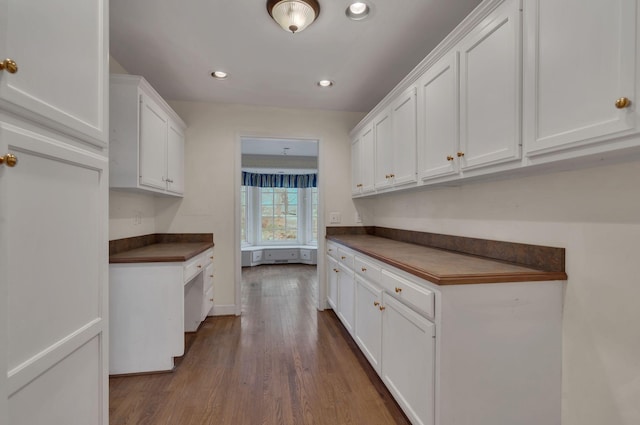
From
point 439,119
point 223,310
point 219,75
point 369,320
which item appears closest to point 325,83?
point 219,75

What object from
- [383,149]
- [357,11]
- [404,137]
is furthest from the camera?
[383,149]

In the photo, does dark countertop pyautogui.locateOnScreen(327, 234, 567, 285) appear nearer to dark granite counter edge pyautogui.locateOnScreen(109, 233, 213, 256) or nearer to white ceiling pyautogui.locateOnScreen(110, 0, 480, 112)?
white ceiling pyautogui.locateOnScreen(110, 0, 480, 112)

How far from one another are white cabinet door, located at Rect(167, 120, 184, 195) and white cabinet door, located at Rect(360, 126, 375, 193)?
1939 mm

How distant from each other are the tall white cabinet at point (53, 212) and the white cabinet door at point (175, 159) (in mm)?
1725

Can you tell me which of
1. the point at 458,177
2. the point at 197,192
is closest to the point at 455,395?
the point at 458,177

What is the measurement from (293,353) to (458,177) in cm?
190

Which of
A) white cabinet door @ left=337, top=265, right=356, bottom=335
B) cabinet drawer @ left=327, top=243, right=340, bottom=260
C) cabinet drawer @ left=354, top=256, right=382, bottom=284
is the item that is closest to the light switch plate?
cabinet drawer @ left=327, top=243, right=340, bottom=260

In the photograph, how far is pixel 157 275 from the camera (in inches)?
84.2

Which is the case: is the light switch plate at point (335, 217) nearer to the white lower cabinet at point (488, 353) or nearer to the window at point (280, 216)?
the white lower cabinet at point (488, 353)

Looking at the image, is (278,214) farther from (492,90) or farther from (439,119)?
(492,90)

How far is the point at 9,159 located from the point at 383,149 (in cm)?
239

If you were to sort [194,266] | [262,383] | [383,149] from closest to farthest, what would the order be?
[262,383]
[194,266]
[383,149]

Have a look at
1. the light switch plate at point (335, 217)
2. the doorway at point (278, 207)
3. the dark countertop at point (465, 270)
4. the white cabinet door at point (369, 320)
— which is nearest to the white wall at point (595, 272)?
the dark countertop at point (465, 270)

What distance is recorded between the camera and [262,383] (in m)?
2.05
